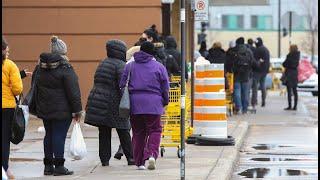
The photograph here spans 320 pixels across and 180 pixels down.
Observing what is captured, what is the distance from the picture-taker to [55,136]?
10750 millimetres

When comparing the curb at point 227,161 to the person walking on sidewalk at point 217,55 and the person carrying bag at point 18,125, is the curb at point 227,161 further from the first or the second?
the person walking on sidewalk at point 217,55

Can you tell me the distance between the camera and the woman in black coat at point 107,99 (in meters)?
11.3

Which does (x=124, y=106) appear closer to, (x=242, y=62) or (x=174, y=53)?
(x=174, y=53)

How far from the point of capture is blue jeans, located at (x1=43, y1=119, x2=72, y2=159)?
35.0 ft

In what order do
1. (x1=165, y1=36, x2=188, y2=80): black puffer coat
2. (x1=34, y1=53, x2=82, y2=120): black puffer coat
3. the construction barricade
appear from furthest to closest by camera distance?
(x1=165, y1=36, x2=188, y2=80): black puffer coat
the construction barricade
(x1=34, y1=53, x2=82, y2=120): black puffer coat

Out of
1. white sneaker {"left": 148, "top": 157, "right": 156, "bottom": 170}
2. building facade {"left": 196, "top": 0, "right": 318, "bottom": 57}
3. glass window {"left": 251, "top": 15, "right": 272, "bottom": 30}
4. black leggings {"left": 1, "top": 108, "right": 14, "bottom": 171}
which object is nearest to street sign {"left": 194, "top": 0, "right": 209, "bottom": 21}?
white sneaker {"left": 148, "top": 157, "right": 156, "bottom": 170}

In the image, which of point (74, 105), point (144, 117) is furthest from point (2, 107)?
point (144, 117)

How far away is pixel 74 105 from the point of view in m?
10.5

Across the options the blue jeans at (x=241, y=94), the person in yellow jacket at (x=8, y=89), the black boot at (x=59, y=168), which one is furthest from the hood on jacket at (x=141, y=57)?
the blue jeans at (x=241, y=94)

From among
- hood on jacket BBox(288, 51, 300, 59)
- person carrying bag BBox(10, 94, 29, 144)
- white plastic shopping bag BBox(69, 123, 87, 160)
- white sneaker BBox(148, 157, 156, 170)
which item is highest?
person carrying bag BBox(10, 94, 29, 144)

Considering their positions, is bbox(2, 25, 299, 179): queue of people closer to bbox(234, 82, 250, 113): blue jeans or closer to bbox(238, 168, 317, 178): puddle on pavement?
bbox(238, 168, 317, 178): puddle on pavement

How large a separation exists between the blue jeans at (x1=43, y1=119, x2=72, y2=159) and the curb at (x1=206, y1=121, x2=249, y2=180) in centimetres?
193

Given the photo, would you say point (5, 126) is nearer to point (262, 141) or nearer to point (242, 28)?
point (262, 141)

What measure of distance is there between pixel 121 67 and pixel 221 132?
3.37 metres
